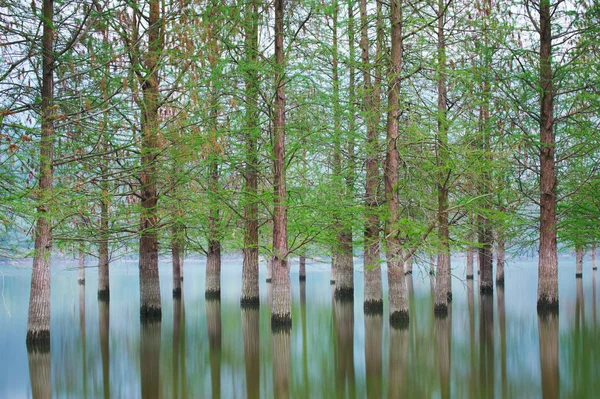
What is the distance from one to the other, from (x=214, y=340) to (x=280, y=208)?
12.5 feet

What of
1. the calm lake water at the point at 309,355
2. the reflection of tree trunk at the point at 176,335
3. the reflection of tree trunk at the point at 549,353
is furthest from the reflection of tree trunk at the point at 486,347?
the reflection of tree trunk at the point at 176,335

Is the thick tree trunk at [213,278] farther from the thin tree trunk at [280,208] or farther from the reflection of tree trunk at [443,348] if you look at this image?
the reflection of tree trunk at [443,348]

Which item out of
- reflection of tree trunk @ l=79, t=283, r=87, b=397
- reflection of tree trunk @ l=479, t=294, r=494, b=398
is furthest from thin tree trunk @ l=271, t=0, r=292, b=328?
reflection of tree trunk @ l=479, t=294, r=494, b=398

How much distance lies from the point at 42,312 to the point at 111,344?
211cm

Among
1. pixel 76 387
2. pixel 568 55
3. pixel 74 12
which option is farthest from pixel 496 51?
pixel 76 387

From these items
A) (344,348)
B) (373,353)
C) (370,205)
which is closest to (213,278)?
(370,205)

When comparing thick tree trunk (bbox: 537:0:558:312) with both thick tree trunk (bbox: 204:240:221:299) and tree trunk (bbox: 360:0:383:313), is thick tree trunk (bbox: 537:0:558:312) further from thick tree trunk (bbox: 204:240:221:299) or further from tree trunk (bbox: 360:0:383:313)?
thick tree trunk (bbox: 204:240:221:299)

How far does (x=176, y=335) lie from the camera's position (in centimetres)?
1678

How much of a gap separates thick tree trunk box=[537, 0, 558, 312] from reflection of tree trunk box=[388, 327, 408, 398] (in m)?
5.74

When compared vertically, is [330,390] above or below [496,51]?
below

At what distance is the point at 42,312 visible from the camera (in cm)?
1431

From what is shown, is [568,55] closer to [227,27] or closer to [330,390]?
[227,27]

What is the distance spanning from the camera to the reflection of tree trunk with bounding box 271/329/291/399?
10930 mm

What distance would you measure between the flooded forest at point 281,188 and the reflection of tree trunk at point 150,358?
7cm
